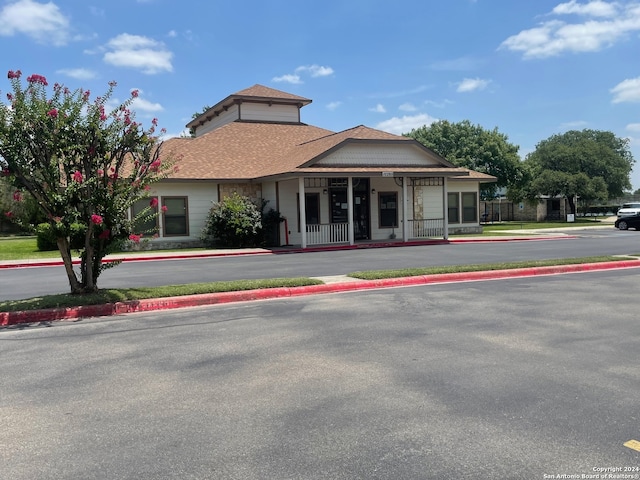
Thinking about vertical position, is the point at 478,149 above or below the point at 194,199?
above

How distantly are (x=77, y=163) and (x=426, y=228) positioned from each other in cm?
2058

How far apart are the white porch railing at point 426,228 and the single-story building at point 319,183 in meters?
0.05

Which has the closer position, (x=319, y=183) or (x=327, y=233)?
(x=327, y=233)

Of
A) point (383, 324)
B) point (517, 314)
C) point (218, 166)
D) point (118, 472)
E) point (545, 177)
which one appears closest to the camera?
point (118, 472)

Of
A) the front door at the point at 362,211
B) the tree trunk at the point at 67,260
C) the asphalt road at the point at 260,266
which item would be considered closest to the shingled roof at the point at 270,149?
the front door at the point at 362,211

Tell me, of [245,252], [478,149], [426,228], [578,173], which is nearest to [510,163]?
[478,149]

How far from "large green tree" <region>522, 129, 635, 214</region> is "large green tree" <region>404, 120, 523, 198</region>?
2185 mm

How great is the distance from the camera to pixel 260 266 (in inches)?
642

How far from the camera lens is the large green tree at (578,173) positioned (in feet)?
179

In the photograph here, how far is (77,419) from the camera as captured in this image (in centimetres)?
454

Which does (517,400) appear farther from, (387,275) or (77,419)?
(387,275)

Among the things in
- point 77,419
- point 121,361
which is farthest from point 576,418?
point 121,361

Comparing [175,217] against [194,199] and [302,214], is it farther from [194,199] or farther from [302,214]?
[302,214]

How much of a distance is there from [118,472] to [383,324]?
4792 mm
